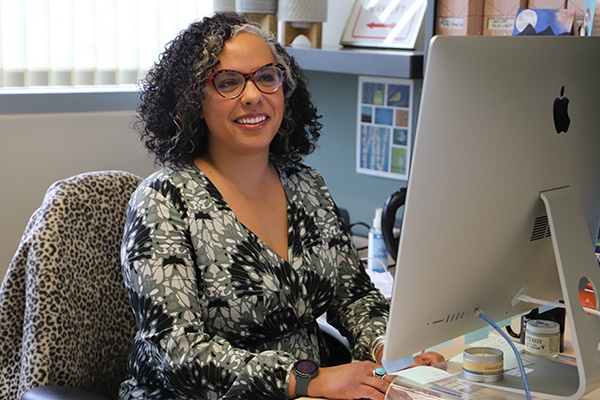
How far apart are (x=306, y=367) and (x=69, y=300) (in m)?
0.52

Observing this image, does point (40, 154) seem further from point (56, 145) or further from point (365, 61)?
point (365, 61)

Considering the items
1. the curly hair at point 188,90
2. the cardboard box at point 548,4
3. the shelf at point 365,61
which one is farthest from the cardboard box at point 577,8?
the curly hair at point 188,90

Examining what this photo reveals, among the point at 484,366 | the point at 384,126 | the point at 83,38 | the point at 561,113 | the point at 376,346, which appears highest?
the point at 83,38

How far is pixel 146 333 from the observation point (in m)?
1.49

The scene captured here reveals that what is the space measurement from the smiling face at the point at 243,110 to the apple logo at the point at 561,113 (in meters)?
0.66

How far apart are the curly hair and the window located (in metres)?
0.65

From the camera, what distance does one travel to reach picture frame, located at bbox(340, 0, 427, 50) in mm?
2383

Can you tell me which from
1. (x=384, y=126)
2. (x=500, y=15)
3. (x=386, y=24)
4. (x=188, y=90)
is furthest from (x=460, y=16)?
(x=188, y=90)

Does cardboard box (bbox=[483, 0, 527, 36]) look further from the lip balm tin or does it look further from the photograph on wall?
the lip balm tin

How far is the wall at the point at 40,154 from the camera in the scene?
2148 mm

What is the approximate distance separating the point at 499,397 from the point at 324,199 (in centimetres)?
73

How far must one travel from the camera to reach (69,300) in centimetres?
161

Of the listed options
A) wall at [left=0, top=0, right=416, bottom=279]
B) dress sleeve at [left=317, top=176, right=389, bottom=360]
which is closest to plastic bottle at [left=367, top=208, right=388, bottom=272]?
wall at [left=0, top=0, right=416, bottom=279]

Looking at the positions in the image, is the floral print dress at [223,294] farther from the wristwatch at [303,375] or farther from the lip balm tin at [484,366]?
the lip balm tin at [484,366]
